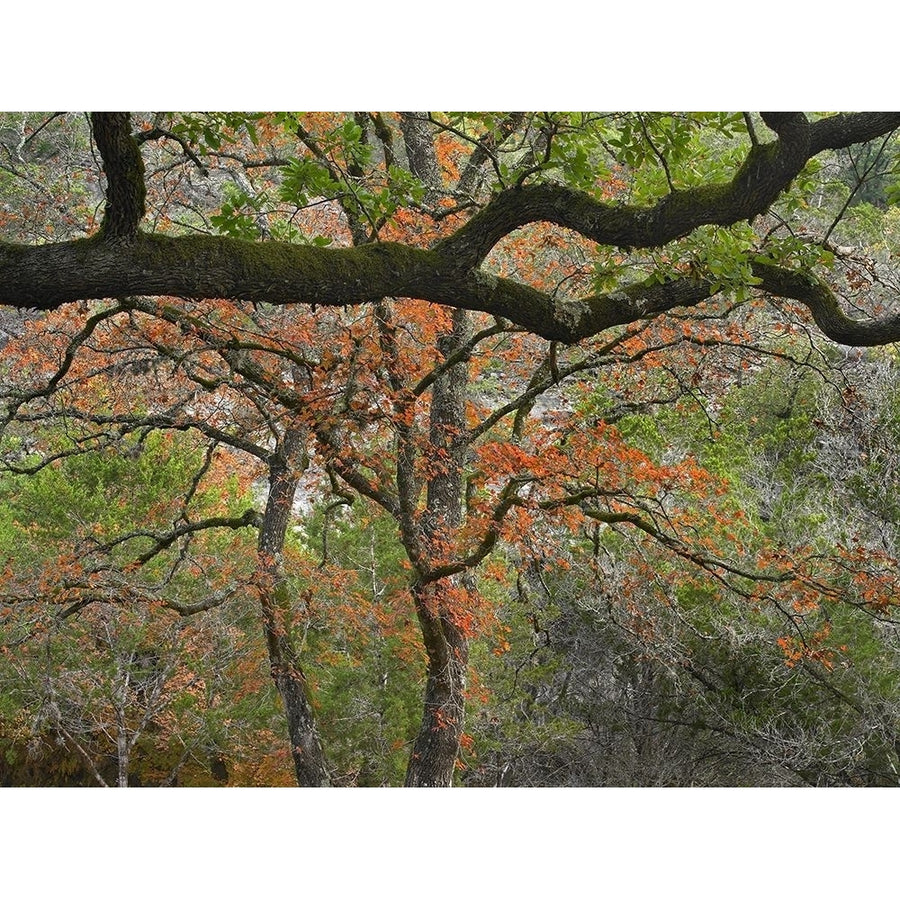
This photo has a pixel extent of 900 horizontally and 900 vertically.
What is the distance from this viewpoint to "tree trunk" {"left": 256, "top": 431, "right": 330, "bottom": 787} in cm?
563

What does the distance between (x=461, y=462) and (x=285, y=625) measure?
1.42 meters

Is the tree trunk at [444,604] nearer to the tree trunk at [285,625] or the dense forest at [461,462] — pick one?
the dense forest at [461,462]

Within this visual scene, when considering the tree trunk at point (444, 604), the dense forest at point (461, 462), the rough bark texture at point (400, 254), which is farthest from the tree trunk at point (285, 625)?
the rough bark texture at point (400, 254)

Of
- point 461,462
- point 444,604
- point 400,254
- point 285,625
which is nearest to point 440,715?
point 444,604

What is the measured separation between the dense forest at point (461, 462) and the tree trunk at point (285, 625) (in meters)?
0.02

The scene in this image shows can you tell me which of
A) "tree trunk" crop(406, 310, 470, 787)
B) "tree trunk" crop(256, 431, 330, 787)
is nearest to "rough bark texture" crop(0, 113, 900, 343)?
"tree trunk" crop(406, 310, 470, 787)

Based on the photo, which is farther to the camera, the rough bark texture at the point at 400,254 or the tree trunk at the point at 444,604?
the tree trunk at the point at 444,604

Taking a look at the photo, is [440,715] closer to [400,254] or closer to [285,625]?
[285,625]

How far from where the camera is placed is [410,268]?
105 inches

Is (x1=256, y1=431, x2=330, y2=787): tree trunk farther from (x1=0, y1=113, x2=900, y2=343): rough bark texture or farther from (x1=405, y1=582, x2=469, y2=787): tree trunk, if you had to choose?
(x1=0, y1=113, x2=900, y2=343): rough bark texture

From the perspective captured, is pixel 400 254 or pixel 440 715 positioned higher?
pixel 400 254

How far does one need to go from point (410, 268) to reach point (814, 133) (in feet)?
3.94

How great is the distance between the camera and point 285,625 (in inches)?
225

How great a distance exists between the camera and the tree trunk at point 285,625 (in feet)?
18.5
